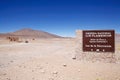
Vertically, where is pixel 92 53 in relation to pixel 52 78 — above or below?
above

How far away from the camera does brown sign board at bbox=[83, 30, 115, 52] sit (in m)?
13.3

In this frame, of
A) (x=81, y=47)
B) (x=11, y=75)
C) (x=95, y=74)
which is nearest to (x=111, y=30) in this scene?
(x=81, y=47)

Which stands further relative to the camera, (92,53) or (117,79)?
(92,53)

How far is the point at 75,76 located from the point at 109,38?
5953mm

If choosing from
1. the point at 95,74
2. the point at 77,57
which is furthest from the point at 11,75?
the point at 77,57

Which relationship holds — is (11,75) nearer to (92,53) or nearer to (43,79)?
(43,79)

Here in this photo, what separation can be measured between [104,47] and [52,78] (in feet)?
21.7

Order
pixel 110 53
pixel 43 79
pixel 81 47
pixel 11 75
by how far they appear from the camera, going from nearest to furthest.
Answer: pixel 43 79, pixel 11 75, pixel 110 53, pixel 81 47

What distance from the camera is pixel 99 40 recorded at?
1359 cm

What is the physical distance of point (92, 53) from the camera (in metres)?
13.7

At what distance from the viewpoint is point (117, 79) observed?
315 inches

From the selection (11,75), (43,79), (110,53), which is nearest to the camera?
(43,79)

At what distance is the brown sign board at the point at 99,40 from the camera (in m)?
13.3

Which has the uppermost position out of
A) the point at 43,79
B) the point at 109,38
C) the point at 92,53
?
the point at 109,38
